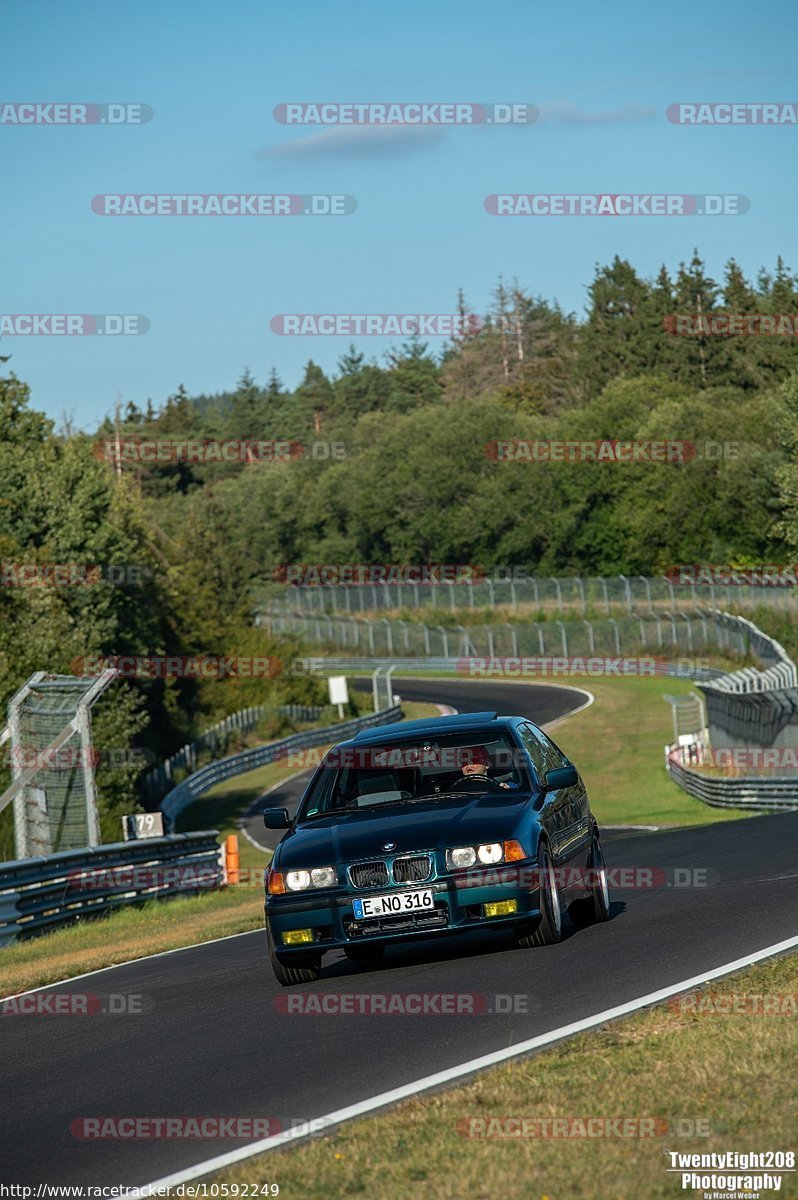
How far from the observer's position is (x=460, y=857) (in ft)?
33.6

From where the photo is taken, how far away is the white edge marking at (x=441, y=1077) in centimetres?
621

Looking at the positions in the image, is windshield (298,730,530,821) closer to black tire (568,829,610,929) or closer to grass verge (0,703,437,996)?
black tire (568,829,610,929)

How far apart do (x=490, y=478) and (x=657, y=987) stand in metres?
102

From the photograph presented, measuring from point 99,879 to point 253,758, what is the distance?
37.6m

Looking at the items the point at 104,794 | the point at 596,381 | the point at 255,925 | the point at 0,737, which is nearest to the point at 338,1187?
the point at 255,925

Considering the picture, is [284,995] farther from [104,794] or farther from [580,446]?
[580,446]

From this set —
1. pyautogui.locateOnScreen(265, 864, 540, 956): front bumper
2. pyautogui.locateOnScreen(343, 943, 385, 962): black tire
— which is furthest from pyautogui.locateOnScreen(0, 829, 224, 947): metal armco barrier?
pyautogui.locateOnScreen(265, 864, 540, 956): front bumper

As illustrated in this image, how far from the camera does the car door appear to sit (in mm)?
10938

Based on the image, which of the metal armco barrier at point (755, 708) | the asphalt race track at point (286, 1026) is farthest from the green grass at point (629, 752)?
the asphalt race track at point (286, 1026)

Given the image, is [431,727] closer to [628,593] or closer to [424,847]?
[424,847]

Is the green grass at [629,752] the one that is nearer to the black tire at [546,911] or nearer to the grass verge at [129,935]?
the grass verge at [129,935]

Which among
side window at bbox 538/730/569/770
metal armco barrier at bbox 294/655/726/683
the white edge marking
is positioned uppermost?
side window at bbox 538/730/569/770

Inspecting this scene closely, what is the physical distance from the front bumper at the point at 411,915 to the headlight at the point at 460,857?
0.06 metres

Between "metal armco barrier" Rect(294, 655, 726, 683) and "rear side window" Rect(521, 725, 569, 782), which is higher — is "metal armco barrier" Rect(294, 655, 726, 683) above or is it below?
below
